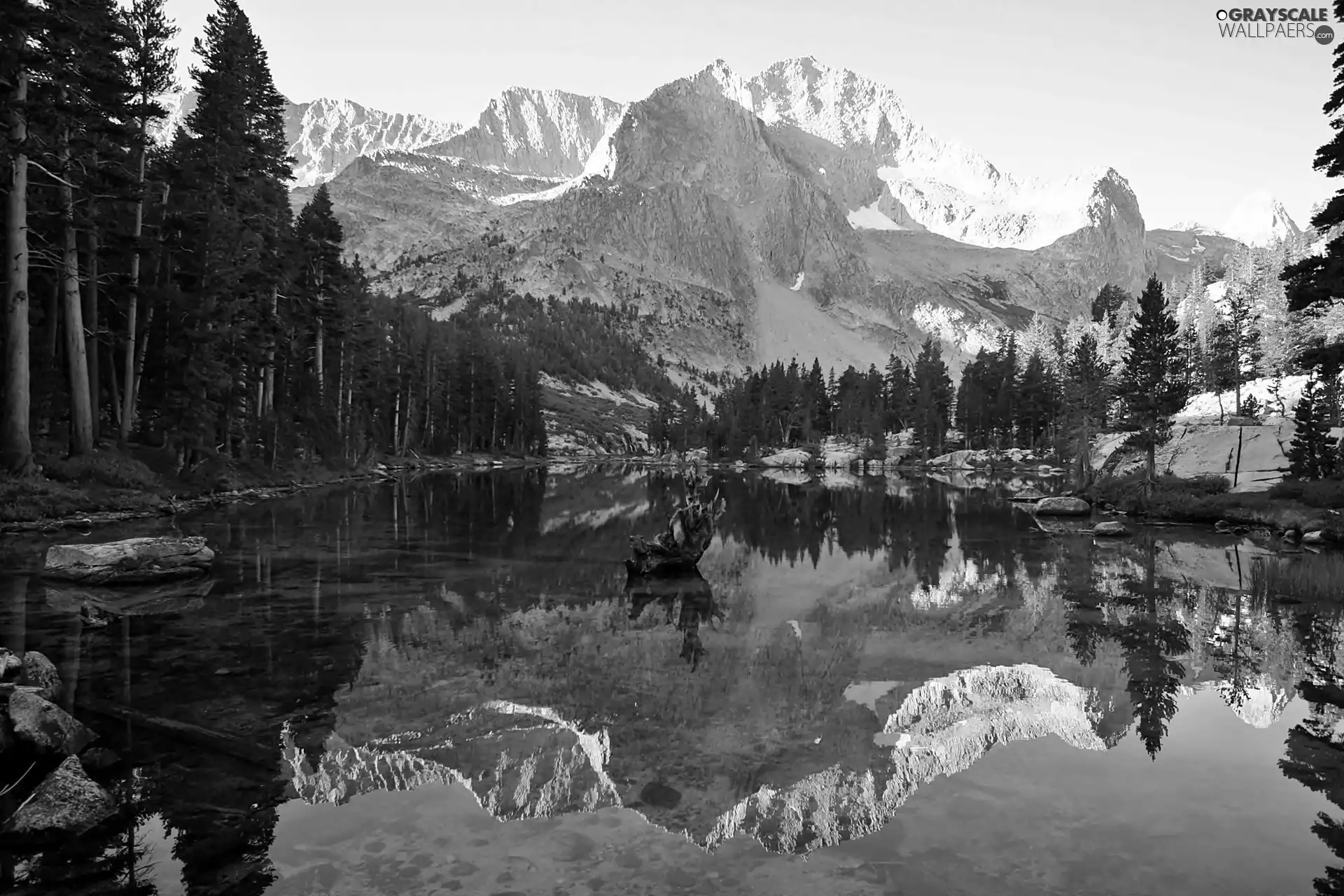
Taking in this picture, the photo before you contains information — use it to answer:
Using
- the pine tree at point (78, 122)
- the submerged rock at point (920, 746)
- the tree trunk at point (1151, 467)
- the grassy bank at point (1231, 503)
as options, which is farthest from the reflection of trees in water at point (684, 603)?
the tree trunk at point (1151, 467)

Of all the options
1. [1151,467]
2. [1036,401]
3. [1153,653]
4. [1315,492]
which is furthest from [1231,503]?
[1036,401]

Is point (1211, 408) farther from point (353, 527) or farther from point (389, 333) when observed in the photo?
point (389, 333)

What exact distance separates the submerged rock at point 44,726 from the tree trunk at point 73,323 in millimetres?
25458

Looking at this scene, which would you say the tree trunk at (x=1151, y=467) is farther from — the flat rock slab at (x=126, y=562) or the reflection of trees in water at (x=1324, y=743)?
the flat rock slab at (x=126, y=562)

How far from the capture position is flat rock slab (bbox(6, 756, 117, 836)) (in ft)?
20.5

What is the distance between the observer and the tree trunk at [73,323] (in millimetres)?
27250

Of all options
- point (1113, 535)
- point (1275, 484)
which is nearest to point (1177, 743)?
point (1113, 535)

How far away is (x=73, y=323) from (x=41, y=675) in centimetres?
2430

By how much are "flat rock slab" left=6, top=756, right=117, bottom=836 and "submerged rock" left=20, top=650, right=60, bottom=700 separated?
314 centimetres

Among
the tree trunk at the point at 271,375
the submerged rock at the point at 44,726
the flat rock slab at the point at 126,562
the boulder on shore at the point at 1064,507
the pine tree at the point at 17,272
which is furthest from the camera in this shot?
the tree trunk at the point at 271,375

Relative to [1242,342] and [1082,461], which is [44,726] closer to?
[1082,461]

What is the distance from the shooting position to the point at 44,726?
780 centimetres

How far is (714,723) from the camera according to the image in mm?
9875

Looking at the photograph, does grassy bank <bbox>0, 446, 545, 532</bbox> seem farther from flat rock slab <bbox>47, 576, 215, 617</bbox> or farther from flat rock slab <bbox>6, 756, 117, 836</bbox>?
flat rock slab <bbox>6, 756, 117, 836</bbox>
